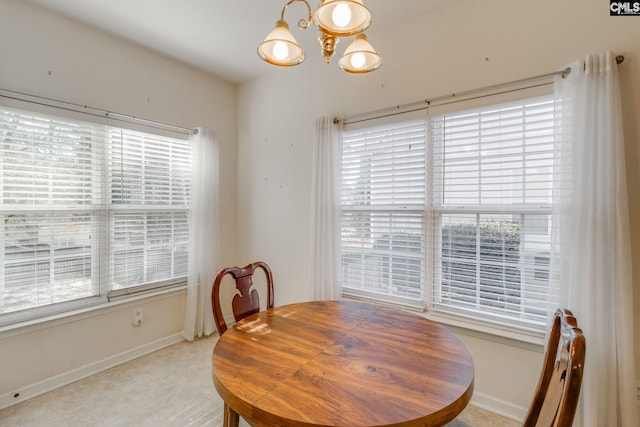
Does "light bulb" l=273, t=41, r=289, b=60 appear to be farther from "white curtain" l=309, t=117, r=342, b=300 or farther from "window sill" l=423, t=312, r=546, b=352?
"window sill" l=423, t=312, r=546, b=352

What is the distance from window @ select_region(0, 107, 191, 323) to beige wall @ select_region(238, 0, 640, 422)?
87 cm

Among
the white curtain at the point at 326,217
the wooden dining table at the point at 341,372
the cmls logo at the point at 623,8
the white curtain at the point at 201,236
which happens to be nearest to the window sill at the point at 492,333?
the wooden dining table at the point at 341,372

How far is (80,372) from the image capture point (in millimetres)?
2391

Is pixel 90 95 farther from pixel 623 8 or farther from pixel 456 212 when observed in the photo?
pixel 623 8

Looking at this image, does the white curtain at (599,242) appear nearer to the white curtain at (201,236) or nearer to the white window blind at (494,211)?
the white window blind at (494,211)

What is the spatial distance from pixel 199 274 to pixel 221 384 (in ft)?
7.54

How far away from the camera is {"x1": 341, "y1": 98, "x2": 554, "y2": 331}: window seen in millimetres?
1907

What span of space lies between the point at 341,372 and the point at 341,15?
148cm

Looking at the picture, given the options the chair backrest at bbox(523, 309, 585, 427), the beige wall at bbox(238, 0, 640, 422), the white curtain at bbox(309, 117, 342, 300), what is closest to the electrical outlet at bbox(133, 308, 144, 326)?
the beige wall at bbox(238, 0, 640, 422)

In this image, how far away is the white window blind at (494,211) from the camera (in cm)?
189

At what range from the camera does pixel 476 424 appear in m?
1.89

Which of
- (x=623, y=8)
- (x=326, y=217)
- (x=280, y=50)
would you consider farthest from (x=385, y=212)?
(x=623, y=8)

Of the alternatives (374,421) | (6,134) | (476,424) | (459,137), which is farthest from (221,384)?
(6,134)

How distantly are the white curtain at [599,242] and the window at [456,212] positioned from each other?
0.16m
